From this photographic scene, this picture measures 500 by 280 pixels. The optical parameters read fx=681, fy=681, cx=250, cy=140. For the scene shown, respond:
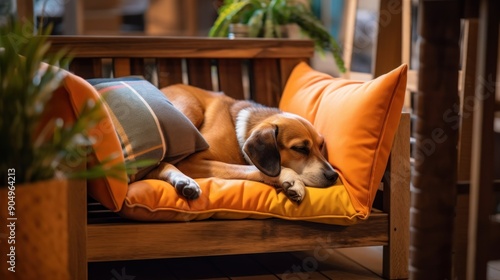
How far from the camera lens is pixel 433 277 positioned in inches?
54.1

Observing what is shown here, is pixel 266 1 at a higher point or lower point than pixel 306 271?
higher

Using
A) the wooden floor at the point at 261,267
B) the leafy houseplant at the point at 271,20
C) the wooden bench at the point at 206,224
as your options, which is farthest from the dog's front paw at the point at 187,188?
the leafy houseplant at the point at 271,20

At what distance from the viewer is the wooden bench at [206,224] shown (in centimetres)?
228

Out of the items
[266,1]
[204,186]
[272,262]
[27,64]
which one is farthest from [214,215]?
[266,1]

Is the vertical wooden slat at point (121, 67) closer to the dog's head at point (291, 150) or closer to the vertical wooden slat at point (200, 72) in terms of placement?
the vertical wooden slat at point (200, 72)

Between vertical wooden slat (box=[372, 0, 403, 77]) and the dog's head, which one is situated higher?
vertical wooden slat (box=[372, 0, 403, 77])

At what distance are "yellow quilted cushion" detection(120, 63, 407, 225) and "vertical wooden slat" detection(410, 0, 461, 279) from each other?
99cm

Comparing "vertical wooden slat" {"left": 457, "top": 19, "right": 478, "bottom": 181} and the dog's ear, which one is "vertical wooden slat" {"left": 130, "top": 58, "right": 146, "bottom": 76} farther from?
"vertical wooden slat" {"left": 457, "top": 19, "right": 478, "bottom": 181}

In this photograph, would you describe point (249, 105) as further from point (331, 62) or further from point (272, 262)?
point (331, 62)

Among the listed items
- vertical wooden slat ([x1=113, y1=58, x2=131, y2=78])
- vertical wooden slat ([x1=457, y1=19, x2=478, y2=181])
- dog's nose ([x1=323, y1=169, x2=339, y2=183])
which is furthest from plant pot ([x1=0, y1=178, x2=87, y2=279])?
vertical wooden slat ([x1=457, y1=19, x2=478, y2=181])

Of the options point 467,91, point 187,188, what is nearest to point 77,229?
point 187,188

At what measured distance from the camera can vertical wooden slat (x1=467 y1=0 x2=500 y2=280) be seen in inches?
50.7

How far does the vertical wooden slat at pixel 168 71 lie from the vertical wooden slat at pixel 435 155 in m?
1.86

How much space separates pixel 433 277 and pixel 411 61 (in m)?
2.34
